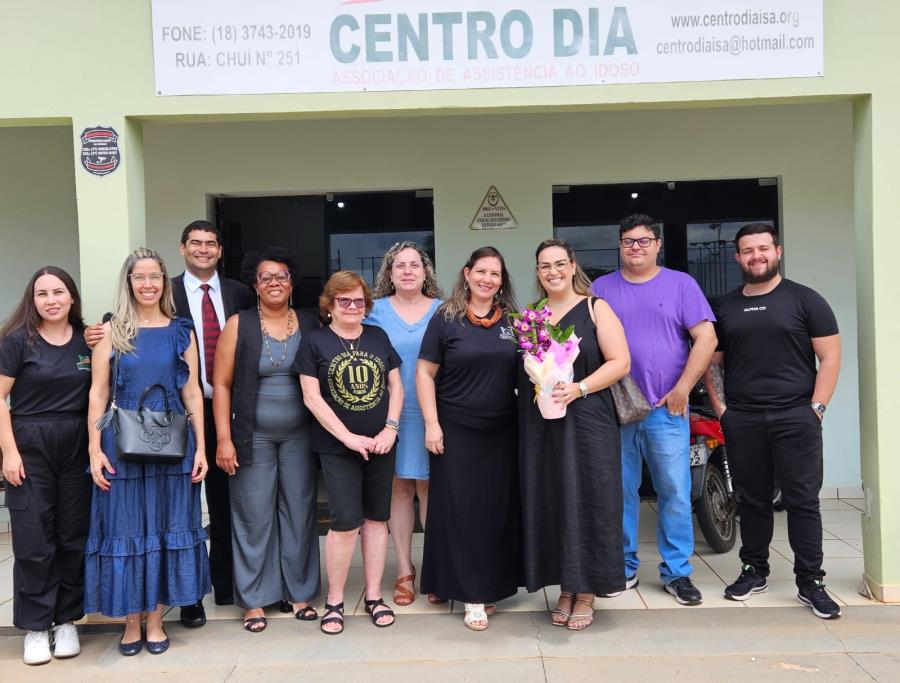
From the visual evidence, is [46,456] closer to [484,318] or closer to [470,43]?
[484,318]

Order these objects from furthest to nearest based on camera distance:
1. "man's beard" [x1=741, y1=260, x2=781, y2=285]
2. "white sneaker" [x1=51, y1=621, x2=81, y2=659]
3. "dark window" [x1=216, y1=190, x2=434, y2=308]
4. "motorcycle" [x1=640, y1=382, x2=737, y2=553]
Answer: "dark window" [x1=216, y1=190, x2=434, y2=308]
"motorcycle" [x1=640, y1=382, x2=737, y2=553]
"man's beard" [x1=741, y1=260, x2=781, y2=285]
"white sneaker" [x1=51, y1=621, x2=81, y2=659]

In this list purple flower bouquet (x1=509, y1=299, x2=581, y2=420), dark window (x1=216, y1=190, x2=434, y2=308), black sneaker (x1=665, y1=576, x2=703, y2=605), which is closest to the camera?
purple flower bouquet (x1=509, y1=299, x2=581, y2=420)

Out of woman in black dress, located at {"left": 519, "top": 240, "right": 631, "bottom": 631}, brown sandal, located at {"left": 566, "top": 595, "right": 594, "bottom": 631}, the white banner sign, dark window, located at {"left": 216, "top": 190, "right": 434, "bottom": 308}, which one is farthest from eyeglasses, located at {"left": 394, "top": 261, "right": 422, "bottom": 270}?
dark window, located at {"left": 216, "top": 190, "right": 434, "bottom": 308}

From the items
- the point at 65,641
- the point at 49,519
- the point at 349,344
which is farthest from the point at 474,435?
the point at 65,641

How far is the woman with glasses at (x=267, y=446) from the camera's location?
3.68 metres

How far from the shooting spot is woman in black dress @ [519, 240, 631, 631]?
3555 mm

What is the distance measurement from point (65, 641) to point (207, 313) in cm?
168

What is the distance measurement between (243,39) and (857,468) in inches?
218

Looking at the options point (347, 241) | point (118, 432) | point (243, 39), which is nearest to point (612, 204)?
point (347, 241)

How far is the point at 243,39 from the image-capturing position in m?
3.77

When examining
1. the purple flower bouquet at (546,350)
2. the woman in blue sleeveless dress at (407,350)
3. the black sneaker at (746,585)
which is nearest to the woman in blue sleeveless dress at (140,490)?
the woman in blue sleeveless dress at (407,350)

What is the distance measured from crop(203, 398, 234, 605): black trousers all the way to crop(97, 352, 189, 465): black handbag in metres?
0.37

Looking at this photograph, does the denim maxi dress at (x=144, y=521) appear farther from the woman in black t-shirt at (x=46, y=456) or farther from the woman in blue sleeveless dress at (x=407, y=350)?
the woman in blue sleeveless dress at (x=407, y=350)

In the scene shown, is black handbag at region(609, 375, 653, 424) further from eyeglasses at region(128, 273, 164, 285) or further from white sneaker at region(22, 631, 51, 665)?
white sneaker at region(22, 631, 51, 665)
